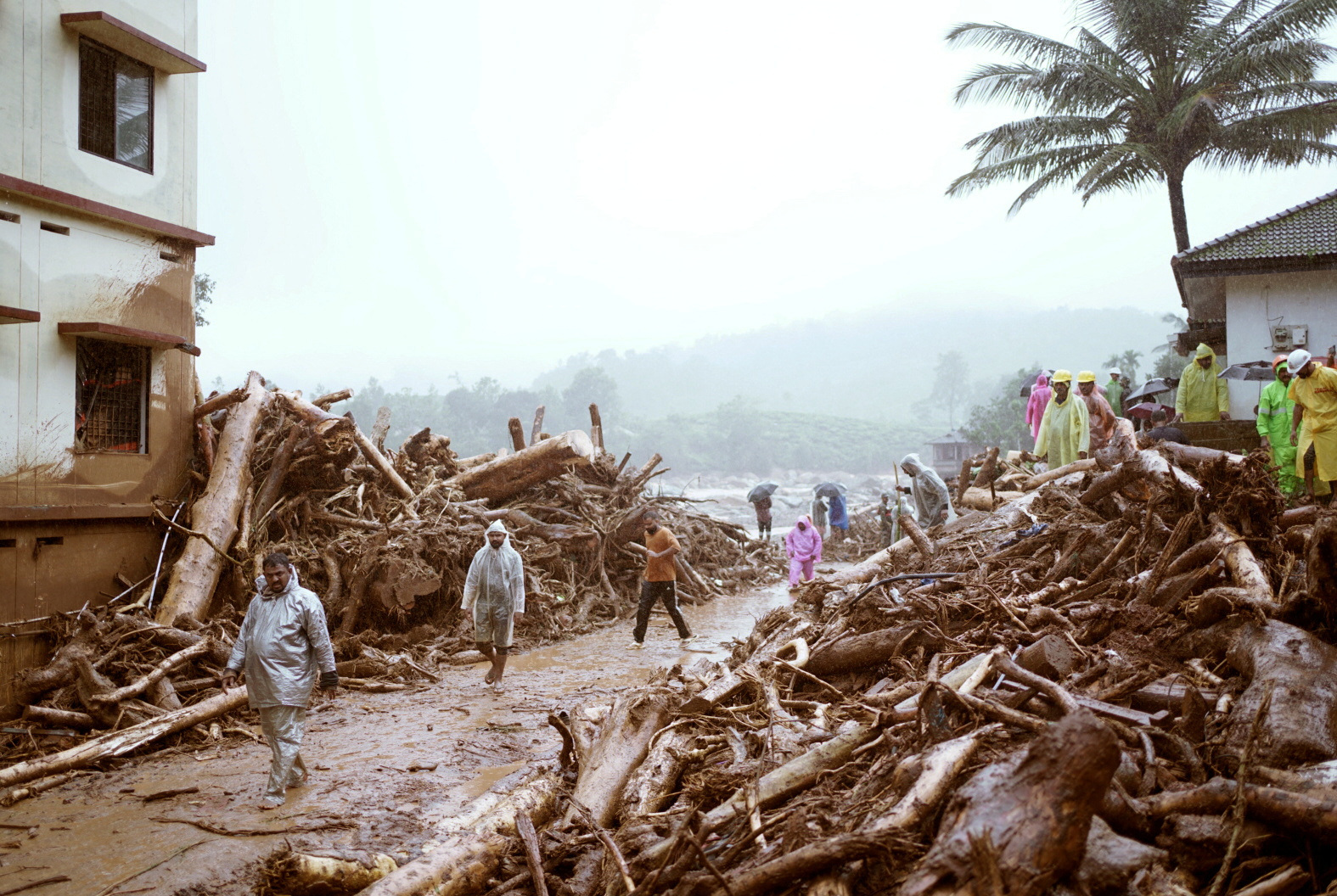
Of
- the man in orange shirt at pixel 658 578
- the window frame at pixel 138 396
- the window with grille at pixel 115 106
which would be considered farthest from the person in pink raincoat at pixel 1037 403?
the window with grille at pixel 115 106

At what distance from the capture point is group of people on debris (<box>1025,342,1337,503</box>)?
26.9ft

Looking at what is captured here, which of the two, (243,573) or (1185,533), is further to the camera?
(243,573)

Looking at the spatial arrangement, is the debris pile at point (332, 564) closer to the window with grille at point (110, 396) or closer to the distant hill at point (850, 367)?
the window with grille at point (110, 396)

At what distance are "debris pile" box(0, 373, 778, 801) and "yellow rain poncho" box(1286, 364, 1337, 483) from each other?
9.19 m

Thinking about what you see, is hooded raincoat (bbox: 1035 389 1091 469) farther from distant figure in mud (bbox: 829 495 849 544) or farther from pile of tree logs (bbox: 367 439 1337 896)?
distant figure in mud (bbox: 829 495 849 544)

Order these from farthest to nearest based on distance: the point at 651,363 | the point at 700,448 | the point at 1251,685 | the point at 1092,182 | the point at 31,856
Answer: the point at 651,363 < the point at 700,448 < the point at 1092,182 < the point at 31,856 < the point at 1251,685

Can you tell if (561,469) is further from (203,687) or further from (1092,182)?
(1092,182)

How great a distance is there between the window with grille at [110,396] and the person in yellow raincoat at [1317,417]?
12.4 m

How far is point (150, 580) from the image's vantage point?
31.8ft

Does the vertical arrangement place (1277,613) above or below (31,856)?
above

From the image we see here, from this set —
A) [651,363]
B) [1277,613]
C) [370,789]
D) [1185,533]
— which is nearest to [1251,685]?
[1277,613]

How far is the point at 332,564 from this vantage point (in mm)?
10758

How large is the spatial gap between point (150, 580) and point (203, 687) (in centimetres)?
202

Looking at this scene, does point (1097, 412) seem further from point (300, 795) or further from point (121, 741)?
point (121, 741)
